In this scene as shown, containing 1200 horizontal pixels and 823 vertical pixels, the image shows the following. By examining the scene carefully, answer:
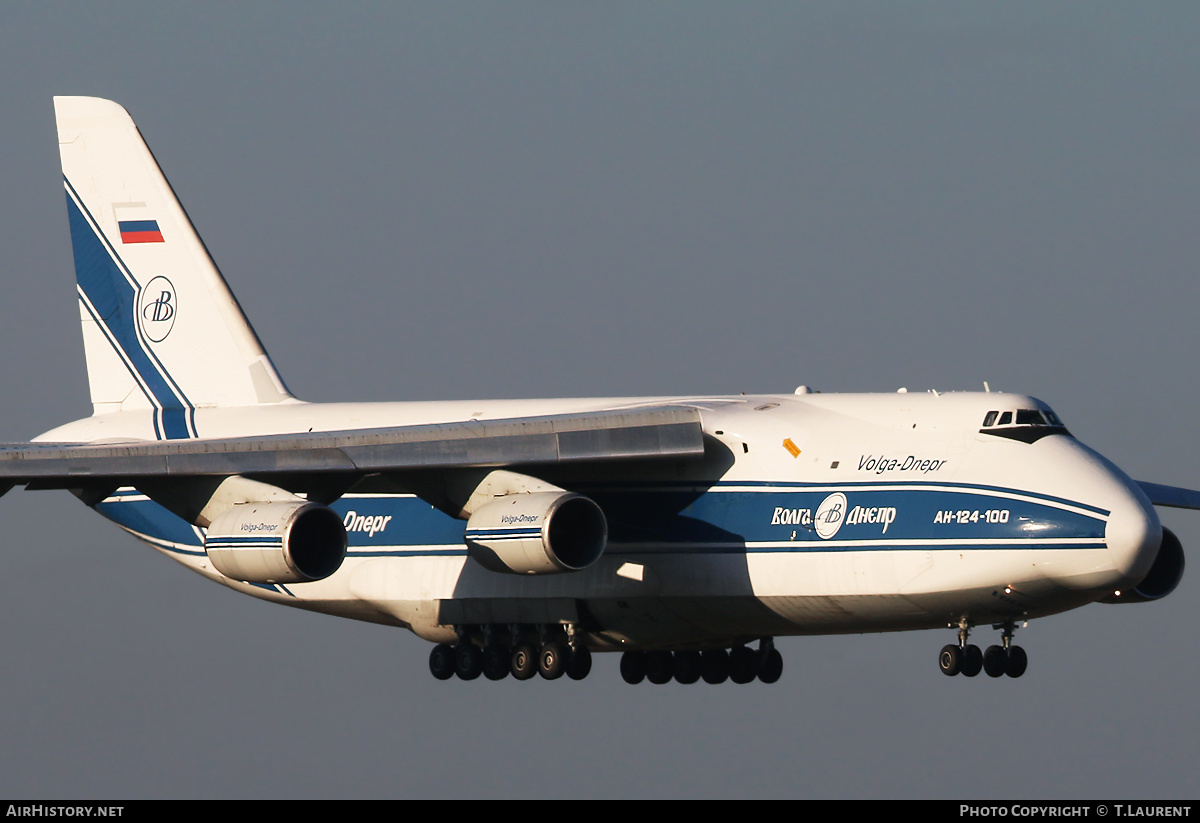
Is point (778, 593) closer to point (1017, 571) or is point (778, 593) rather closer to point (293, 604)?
point (1017, 571)

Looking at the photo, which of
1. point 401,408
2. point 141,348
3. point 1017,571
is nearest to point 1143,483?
point 1017,571

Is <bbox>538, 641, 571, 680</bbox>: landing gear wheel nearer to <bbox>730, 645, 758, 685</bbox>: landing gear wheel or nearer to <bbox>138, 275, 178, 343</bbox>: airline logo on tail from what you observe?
<bbox>730, 645, 758, 685</bbox>: landing gear wheel

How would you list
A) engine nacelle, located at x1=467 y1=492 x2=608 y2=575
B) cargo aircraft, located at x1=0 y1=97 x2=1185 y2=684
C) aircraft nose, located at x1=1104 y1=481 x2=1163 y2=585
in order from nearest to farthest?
aircraft nose, located at x1=1104 y1=481 x2=1163 y2=585 → cargo aircraft, located at x1=0 y1=97 x2=1185 y2=684 → engine nacelle, located at x1=467 y1=492 x2=608 y2=575

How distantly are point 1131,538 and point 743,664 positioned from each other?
685 cm

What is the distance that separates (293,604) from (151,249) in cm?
561

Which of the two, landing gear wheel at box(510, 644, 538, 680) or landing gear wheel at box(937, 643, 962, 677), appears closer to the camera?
landing gear wheel at box(937, 643, 962, 677)

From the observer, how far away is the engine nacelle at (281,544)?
2042cm

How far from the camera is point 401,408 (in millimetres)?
24219

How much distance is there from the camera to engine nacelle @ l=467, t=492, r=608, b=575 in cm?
2000

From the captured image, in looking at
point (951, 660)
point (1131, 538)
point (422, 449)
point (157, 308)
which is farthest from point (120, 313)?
point (1131, 538)

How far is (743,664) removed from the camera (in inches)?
950

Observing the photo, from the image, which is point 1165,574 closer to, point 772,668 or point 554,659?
point 772,668

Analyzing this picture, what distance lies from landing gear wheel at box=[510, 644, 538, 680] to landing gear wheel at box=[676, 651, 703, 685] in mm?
2493

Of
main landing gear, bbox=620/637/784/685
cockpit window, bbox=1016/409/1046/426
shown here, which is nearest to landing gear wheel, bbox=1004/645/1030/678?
cockpit window, bbox=1016/409/1046/426
